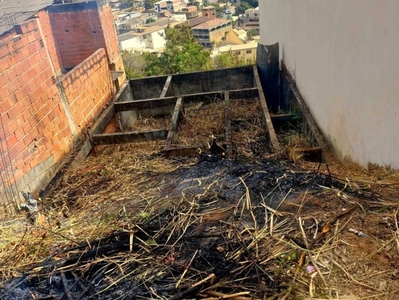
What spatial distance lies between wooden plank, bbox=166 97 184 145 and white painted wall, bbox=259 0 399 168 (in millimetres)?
2189

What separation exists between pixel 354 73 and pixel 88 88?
173 inches

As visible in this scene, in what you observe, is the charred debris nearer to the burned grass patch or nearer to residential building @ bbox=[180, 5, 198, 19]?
the burned grass patch

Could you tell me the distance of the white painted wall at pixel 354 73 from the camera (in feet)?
9.63

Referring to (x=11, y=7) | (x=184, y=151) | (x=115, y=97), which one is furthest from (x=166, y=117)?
(x=11, y=7)

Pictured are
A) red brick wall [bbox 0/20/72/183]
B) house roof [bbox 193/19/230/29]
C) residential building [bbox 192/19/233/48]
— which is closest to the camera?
red brick wall [bbox 0/20/72/183]

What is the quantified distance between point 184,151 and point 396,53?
2.80 metres

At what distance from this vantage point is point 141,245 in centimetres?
265

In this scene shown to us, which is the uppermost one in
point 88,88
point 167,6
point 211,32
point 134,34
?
point 88,88

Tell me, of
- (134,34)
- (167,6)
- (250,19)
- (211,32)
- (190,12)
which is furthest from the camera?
(167,6)

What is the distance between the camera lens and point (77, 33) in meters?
7.38

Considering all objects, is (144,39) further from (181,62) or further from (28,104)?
(28,104)

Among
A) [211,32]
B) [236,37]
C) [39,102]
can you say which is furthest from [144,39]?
[39,102]

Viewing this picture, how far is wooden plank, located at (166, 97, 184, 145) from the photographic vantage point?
523 cm

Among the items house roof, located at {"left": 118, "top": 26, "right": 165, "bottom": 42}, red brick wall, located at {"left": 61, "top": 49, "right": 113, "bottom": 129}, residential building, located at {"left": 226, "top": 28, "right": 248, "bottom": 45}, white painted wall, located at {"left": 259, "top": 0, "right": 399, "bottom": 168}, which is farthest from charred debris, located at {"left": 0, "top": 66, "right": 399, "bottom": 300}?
house roof, located at {"left": 118, "top": 26, "right": 165, "bottom": 42}
